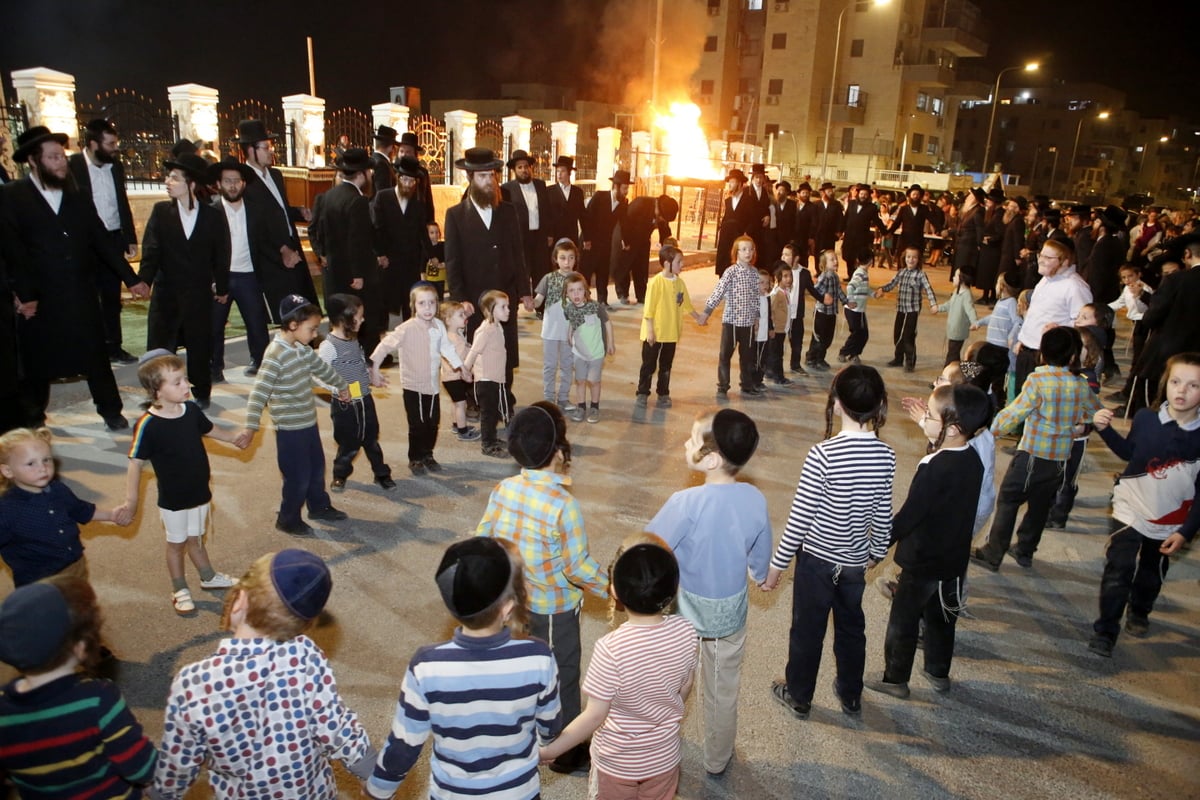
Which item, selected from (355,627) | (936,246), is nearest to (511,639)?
(355,627)

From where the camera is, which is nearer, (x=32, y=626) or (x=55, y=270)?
(x=32, y=626)

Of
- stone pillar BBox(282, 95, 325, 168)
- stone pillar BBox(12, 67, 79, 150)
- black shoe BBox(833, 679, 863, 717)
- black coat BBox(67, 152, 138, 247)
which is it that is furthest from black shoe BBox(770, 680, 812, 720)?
stone pillar BBox(282, 95, 325, 168)

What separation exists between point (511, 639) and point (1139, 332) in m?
9.57

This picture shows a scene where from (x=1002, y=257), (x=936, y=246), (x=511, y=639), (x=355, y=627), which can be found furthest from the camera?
(x=936, y=246)

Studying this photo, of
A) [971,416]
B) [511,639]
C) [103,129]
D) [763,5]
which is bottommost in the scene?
[511,639]

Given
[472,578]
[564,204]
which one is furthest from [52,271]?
[564,204]

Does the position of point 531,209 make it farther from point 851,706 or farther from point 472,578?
point 472,578

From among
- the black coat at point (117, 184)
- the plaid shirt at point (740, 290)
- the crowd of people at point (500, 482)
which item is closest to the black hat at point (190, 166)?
the crowd of people at point (500, 482)

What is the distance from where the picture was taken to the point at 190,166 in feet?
21.8

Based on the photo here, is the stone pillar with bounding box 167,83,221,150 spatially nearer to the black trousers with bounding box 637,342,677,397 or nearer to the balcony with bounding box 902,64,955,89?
the black trousers with bounding box 637,342,677,397

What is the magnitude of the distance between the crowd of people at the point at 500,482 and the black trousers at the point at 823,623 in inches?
0.7

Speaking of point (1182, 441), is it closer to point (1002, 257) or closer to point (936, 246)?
point (1002, 257)

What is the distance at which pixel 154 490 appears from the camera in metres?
5.64

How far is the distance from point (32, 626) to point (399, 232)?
691 cm
